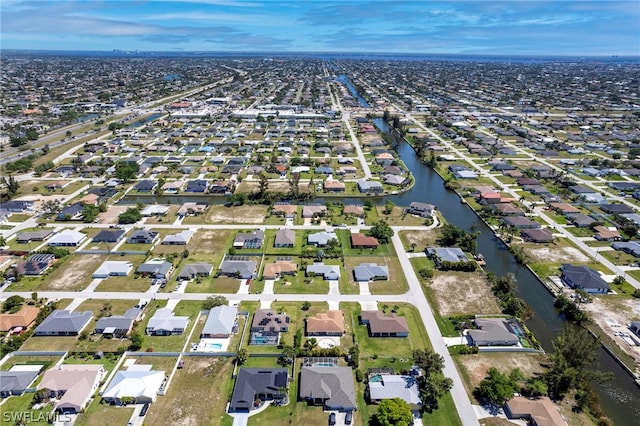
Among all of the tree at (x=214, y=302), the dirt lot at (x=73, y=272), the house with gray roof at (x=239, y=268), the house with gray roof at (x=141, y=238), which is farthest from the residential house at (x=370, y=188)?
the dirt lot at (x=73, y=272)

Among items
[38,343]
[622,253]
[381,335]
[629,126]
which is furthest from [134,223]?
[629,126]

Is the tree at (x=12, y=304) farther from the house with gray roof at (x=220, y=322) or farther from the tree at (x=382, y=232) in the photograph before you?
the tree at (x=382, y=232)

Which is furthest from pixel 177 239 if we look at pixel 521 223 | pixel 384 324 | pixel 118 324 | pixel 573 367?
pixel 521 223

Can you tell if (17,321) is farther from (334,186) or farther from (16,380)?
(334,186)

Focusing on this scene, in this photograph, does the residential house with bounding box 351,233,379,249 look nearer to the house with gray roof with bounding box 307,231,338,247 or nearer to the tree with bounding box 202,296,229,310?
the house with gray roof with bounding box 307,231,338,247

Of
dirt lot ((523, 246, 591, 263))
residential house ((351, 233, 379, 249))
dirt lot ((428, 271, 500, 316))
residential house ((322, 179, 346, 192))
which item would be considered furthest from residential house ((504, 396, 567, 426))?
residential house ((322, 179, 346, 192))

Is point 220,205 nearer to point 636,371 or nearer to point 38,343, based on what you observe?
point 38,343

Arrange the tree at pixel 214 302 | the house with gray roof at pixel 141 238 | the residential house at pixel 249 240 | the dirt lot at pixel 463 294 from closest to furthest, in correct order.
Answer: the tree at pixel 214 302, the dirt lot at pixel 463 294, the residential house at pixel 249 240, the house with gray roof at pixel 141 238
